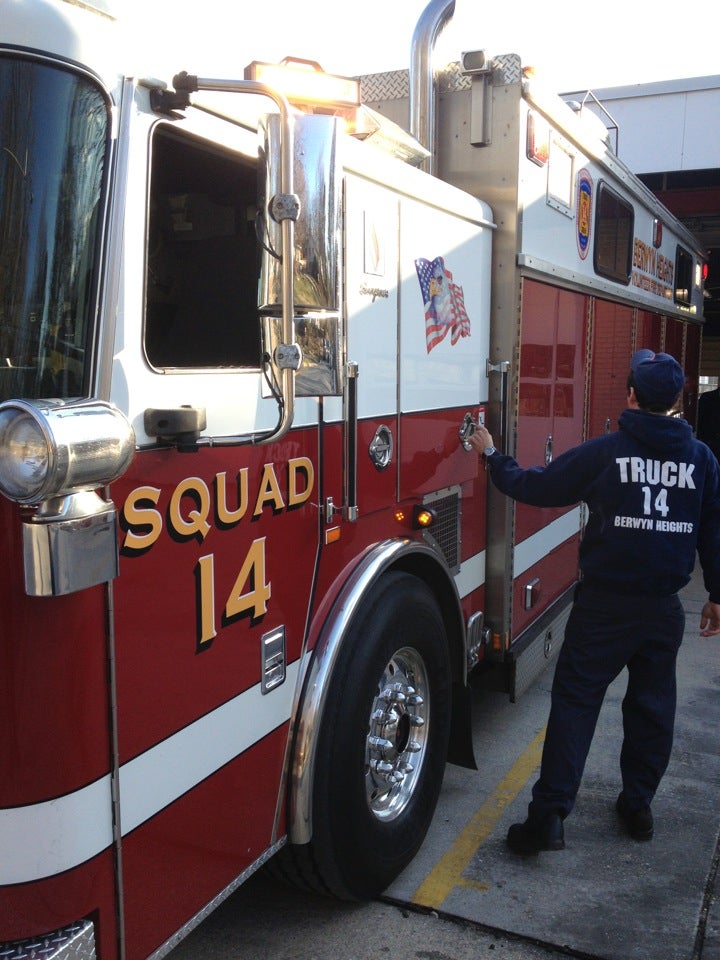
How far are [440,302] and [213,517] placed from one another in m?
1.55

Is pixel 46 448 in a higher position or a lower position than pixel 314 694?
higher

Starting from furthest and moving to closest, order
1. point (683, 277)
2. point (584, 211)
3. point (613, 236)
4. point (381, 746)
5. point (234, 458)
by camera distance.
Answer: point (683, 277)
point (613, 236)
point (584, 211)
point (381, 746)
point (234, 458)

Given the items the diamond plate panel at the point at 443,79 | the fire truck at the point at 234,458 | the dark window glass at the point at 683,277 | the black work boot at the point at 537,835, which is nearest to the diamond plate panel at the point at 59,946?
the fire truck at the point at 234,458

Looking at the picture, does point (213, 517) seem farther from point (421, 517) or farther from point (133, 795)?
point (421, 517)

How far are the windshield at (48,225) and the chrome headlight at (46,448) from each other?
0.18m

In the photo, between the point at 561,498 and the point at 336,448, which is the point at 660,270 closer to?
the point at 561,498

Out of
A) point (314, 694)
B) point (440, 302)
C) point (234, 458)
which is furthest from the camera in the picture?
point (440, 302)

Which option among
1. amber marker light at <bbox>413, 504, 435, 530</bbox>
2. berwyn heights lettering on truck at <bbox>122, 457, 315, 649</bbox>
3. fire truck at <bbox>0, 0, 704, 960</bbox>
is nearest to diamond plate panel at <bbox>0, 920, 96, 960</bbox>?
fire truck at <bbox>0, 0, 704, 960</bbox>

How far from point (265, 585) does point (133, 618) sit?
19.7 inches

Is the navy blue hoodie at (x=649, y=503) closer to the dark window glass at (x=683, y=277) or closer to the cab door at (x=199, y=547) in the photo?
the cab door at (x=199, y=547)

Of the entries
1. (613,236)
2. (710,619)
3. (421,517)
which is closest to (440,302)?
(421,517)

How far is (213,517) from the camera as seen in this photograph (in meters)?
2.07

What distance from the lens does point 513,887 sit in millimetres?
3078

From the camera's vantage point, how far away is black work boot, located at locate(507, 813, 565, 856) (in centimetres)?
324
